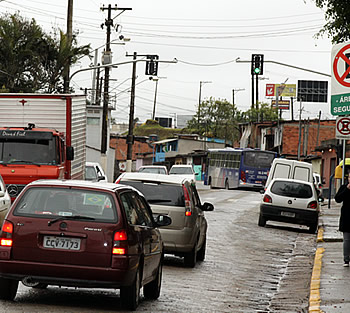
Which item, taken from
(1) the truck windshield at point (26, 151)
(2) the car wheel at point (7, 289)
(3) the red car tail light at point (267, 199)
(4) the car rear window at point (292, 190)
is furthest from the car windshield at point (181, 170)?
(2) the car wheel at point (7, 289)

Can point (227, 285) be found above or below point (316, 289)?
below

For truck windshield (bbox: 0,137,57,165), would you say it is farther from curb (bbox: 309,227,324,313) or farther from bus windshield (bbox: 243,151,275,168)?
bus windshield (bbox: 243,151,275,168)

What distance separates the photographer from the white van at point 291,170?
1417 inches

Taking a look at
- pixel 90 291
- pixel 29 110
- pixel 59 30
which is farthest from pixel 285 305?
pixel 59 30

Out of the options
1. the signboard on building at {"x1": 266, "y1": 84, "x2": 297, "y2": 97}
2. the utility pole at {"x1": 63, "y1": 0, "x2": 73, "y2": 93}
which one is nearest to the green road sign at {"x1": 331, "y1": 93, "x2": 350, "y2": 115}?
the utility pole at {"x1": 63, "y1": 0, "x2": 73, "y2": 93}

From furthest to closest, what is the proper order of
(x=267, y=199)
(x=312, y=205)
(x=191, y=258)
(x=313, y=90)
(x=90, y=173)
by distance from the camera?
(x=313, y=90), (x=90, y=173), (x=267, y=199), (x=312, y=205), (x=191, y=258)

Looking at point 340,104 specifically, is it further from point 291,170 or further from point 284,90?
point 284,90

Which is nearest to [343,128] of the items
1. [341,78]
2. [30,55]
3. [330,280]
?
[341,78]

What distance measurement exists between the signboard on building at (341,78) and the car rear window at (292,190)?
12507 millimetres

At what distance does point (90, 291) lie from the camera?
11.1m

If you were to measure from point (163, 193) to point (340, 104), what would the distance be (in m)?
3.43

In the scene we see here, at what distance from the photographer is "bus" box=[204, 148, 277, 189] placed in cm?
6312

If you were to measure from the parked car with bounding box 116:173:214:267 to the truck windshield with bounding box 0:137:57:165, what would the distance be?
20.5ft

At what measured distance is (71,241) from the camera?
9.16m
